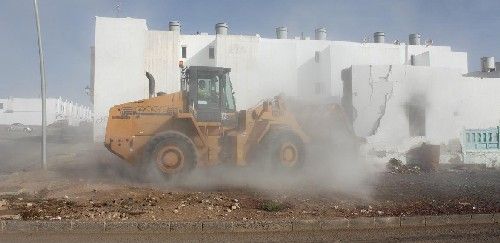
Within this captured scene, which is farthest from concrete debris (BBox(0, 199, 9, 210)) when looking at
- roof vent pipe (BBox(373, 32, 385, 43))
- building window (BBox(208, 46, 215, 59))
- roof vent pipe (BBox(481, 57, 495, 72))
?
roof vent pipe (BBox(481, 57, 495, 72))

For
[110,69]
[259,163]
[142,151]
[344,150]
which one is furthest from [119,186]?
[110,69]

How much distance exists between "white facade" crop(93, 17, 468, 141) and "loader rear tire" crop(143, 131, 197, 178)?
19.4m

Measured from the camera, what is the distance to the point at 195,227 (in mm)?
6621

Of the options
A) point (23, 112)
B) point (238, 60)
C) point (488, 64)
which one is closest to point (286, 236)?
point (238, 60)

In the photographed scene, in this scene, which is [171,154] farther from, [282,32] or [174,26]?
[282,32]

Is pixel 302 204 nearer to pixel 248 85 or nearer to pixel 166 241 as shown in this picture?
pixel 166 241

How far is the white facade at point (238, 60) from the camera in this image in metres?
30.2

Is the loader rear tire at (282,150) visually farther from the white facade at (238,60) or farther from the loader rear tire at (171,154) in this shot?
the white facade at (238,60)

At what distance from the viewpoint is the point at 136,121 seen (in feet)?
38.0

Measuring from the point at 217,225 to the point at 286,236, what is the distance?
115 centimetres

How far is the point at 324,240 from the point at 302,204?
2.27 meters

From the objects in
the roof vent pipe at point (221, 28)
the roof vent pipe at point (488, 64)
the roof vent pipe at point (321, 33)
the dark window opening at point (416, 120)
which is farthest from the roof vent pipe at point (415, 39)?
the dark window opening at point (416, 120)

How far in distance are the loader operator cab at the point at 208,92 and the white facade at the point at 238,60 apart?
62.4ft

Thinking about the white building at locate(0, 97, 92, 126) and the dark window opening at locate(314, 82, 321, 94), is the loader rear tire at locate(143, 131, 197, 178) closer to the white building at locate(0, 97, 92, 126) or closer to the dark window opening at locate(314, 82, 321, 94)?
the dark window opening at locate(314, 82, 321, 94)
